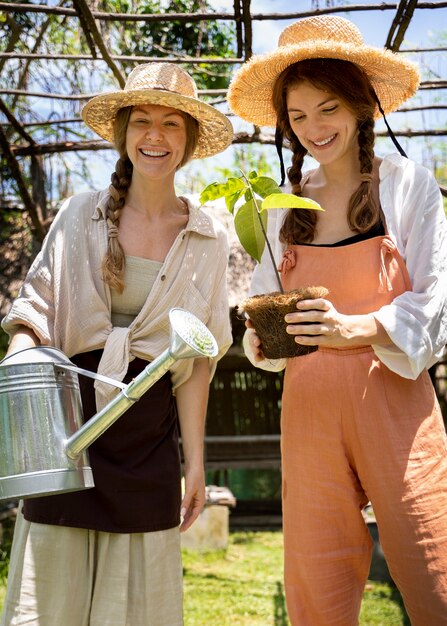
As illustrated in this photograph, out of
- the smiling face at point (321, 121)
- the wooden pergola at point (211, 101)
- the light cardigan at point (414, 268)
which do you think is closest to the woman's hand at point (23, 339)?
the light cardigan at point (414, 268)

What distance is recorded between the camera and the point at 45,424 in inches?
71.5

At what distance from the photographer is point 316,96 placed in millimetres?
2133

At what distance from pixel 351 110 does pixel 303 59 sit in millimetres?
205

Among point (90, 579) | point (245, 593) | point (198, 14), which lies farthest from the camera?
point (245, 593)

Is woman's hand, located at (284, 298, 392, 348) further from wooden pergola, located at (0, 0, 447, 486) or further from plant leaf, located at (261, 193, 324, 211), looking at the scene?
wooden pergola, located at (0, 0, 447, 486)

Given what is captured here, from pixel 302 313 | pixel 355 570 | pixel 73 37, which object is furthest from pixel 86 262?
pixel 73 37

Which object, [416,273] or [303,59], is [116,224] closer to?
[303,59]

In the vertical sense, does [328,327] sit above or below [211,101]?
below

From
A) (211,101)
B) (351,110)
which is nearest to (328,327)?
(351,110)

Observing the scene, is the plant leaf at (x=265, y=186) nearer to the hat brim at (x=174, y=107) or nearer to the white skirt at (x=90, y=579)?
the hat brim at (x=174, y=107)

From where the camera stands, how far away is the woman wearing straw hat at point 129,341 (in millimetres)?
2152

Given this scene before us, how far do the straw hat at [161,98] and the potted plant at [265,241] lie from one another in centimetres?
35

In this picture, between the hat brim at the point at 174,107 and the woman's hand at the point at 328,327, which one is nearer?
the woman's hand at the point at 328,327

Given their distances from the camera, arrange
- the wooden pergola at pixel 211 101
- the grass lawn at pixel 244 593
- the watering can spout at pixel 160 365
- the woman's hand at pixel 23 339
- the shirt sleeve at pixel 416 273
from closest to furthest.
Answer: the watering can spout at pixel 160 365 → the shirt sleeve at pixel 416 273 → the woman's hand at pixel 23 339 → the wooden pergola at pixel 211 101 → the grass lawn at pixel 244 593
